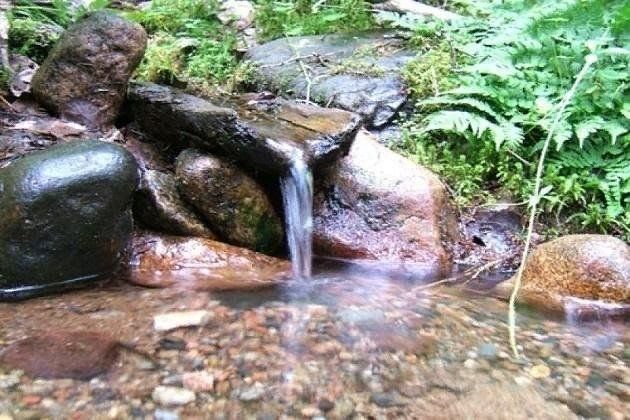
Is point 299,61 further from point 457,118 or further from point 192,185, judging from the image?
point 192,185

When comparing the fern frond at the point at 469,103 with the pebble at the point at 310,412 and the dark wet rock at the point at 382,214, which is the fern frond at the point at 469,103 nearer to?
the dark wet rock at the point at 382,214

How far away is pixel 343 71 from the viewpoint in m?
4.79

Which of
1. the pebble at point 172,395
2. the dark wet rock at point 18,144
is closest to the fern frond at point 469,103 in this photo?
the dark wet rock at point 18,144

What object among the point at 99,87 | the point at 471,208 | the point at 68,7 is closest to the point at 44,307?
the point at 99,87

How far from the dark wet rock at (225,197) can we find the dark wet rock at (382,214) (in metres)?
0.40

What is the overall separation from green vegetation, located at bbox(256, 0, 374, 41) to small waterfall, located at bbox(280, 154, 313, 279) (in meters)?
2.94

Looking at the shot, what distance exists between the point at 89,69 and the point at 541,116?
3.01 meters

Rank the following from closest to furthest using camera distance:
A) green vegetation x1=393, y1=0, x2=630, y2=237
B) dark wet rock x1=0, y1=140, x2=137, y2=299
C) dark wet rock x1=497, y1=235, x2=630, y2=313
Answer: dark wet rock x1=0, y1=140, x2=137, y2=299 < dark wet rock x1=497, y1=235, x2=630, y2=313 < green vegetation x1=393, y1=0, x2=630, y2=237

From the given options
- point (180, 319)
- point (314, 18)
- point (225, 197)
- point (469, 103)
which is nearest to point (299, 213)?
point (225, 197)

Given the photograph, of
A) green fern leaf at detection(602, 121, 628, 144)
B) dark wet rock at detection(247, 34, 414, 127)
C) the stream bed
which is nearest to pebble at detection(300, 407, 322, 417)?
the stream bed

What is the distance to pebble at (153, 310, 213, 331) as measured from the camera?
2312mm

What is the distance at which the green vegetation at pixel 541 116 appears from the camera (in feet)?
11.8

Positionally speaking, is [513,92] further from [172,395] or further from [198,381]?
[172,395]

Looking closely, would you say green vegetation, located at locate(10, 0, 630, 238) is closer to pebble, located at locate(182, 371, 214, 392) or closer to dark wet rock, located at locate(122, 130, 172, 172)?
dark wet rock, located at locate(122, 130, 172, 172)
